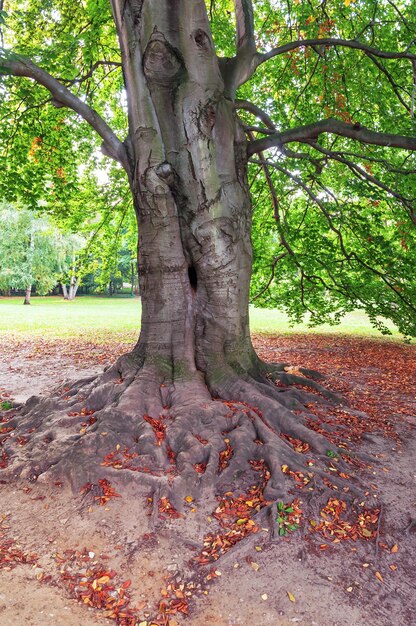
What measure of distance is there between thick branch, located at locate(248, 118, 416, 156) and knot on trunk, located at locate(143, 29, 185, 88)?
54.8 inches

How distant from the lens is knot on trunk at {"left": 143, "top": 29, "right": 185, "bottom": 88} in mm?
4816

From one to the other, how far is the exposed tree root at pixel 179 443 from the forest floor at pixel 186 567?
6.4 inches

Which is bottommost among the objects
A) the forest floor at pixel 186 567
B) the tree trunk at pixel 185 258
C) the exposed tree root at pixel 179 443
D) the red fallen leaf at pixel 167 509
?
the forest floor at pixel 186 567

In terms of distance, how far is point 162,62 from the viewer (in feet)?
16.0

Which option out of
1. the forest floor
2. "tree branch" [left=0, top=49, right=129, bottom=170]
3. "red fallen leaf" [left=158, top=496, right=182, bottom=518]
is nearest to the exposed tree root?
"red fallen leaf" [left=158, top=496, right=182, bottom=518]

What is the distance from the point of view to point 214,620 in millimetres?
2646

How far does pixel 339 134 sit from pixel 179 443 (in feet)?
14.7

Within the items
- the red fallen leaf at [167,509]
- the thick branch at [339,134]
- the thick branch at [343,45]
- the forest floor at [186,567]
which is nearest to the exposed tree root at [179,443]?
the red fallen leaf at [167,509]

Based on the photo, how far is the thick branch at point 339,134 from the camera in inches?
203

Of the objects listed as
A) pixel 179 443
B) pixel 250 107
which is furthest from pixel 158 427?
pixel 250 107

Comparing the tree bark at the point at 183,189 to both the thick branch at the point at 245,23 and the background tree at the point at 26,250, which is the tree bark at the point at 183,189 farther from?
the background tree at the point at 26,250

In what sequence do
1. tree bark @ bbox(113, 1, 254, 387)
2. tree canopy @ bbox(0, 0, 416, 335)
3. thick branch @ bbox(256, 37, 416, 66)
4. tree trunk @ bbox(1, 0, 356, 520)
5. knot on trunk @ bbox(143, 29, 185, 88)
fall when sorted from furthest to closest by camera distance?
tree canopy @ bbox(0, 0, 416, 335), thick branch @ bbox(256, 37, 416, 66), tree bark @ bbox(113, 1, 254, 387), knot on trunk @ bbox(143, 29, 185, 88), tree trunk @ bbox(1, 0, 356, 520)

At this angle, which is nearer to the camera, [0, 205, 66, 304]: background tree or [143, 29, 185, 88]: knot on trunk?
[143, 29, 185, 88]: knot on trunk

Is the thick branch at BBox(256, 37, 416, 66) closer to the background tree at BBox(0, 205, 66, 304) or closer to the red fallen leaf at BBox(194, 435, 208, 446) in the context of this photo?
the red fallen leaf at BBox(194, 435, 208, 446)
